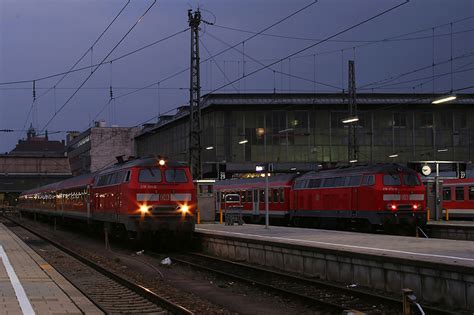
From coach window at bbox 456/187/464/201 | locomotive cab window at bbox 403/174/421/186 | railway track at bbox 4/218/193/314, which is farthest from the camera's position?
coach window at bbox 456/187/464/201

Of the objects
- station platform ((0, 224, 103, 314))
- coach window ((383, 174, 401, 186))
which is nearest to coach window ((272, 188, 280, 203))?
coach window ((383, 174, 401, 186))

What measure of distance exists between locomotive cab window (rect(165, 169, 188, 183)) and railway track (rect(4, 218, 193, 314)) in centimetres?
431

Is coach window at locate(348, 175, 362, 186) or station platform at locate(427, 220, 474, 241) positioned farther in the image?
coach window at locate(348, 175, 362, 186)

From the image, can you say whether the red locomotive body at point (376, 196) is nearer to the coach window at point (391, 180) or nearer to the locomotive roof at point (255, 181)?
the coach window at point (391, 180)

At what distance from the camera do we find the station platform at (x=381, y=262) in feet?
35.9

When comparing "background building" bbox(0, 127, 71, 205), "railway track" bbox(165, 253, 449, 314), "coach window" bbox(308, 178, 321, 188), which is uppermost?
"background building" bbox(0, 127, 71, 205)

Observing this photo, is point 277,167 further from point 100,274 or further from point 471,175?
point 100,274

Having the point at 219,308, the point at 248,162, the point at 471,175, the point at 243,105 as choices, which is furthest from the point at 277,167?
the point at 219,308

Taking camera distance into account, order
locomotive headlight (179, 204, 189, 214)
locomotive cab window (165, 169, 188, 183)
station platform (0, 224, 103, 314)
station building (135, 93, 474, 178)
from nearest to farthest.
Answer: station platform (0, 224, 103, 314) < locomotive headlight (179, 204, 189, 214) < locomotive cab window (165, 169, 188, 183) < station building (135, 93, 474, 178)

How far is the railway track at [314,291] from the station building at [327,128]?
4218 cm

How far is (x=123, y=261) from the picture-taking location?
19547 mm

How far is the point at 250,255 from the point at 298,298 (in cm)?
681

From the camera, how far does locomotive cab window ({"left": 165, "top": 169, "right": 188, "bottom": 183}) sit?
72.5ft

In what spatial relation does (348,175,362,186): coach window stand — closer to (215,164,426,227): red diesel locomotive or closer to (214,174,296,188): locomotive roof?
(215,164,426,227): red diesel locomotive
